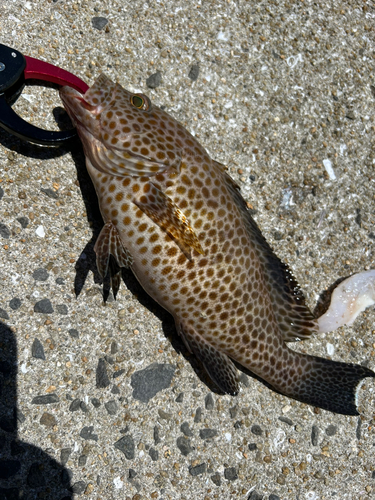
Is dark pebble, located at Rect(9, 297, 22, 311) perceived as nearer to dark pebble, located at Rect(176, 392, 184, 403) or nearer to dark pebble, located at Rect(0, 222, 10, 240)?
dark pebble, located at Rect(0, 222, 10, 240)

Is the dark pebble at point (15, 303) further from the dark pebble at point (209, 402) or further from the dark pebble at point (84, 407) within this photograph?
the dark pebble at point (209, 402)

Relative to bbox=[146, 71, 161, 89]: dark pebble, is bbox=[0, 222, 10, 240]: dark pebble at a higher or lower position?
lower

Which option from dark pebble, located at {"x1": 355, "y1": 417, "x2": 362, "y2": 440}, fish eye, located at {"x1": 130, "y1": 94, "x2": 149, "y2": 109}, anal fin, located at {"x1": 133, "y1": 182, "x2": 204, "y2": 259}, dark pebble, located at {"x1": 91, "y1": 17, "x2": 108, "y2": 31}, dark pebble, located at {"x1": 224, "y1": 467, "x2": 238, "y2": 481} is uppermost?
dark pebble, located at {"x1": 91, "y1": 17, "x2": 108, "y2": 31}

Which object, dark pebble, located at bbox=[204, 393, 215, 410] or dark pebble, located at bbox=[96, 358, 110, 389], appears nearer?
dark pebble, located at bbox=[96, 358, 110, 389]

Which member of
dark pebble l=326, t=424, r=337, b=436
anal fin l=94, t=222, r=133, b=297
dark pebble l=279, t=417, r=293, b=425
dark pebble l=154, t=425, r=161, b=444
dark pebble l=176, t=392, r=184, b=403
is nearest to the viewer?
anal fin l=94, t=222, r=133, b=297

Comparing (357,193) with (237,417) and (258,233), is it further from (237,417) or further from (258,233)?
(237,417)

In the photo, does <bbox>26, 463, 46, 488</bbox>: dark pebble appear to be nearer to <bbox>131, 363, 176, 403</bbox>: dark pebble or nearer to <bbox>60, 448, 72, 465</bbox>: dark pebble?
<bbox>60, 448, 72, 465</bbox>: dark pebble

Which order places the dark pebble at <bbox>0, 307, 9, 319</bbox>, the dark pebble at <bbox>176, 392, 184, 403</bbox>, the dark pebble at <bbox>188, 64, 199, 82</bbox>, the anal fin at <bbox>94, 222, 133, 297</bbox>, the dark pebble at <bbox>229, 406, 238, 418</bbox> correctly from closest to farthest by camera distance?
the anal fin at <bbox>94, 222, 133, 297</bbox>, the dark pebble at <bbox>0, 307, 9, 319</bbox>, the dark pebble at <bbox>176, 392, 184, 403</bbox>, the dark pebble at <bbox>229, 406, 238, 418</bbox>, the dark pebble at <bbox>188, 64, 199, 82</bbox>

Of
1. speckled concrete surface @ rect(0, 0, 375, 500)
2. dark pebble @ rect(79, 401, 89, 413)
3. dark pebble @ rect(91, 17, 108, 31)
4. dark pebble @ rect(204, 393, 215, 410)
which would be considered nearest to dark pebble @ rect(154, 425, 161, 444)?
speckled concrete surface @ rect(0, 0, 375, 500)
